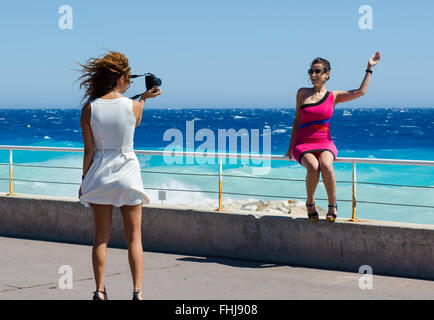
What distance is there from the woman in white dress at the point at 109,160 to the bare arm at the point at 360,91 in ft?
8.48

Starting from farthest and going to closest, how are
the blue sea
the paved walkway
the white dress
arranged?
1. the blue sea
2. the paved walkway
3. the white dress

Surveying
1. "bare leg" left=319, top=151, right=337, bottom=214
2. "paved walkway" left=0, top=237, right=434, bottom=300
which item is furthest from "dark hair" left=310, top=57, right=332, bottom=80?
"paved walkway" left=0, top=237, right=434, bottom=300

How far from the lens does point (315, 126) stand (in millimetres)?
6859

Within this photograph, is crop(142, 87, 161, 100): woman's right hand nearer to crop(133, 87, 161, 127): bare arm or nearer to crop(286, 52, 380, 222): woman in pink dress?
crop(133, 87, 161, 127): bare arm

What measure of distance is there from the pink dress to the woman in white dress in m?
2.26

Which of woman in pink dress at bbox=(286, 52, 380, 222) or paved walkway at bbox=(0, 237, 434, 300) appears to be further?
woman in pink dress at bbox=(286, 52, 380, 222)

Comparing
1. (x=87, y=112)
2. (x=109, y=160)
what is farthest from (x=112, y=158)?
(x=87, y=112)

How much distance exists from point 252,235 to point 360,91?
1913 millimetres

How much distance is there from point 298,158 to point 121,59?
2409 mm

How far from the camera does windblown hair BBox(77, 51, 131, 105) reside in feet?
16.6
